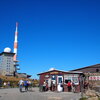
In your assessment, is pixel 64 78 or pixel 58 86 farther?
pixel 64 78

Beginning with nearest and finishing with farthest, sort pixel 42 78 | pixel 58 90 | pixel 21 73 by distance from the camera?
pixel 58 90
pixel 42 78
pixel 21 73

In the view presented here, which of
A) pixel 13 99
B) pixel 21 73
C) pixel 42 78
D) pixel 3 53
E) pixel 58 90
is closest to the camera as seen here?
pixel 13 99

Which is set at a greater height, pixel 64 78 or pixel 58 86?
pixel 64 78

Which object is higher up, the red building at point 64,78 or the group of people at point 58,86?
the red building at point 64,78

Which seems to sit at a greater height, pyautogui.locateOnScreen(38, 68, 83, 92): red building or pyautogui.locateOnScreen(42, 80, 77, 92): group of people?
pyautogui.locateOnScreen(38, 68, 83, 92): red building

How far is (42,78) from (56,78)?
2.52m

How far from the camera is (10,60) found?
9806 cm

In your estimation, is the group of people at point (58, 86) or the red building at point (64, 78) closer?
the group of people at point (58, 86)

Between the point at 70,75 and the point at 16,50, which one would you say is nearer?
the point at 70,75

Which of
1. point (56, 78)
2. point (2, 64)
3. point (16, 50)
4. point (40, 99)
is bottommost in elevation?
point (40, 99)

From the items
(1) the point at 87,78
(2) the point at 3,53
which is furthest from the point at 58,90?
(2) the point at 3,53

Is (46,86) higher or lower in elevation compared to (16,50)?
lower

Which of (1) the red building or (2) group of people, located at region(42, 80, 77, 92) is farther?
(1) the red building

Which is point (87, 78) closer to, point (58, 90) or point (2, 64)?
point (58, 90)
